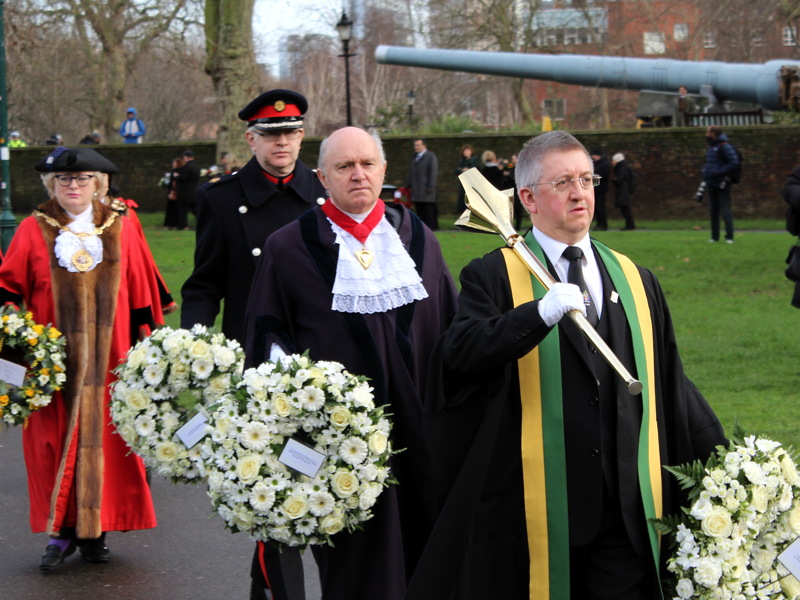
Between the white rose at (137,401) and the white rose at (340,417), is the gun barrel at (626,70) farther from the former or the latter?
the white rose at (340,417)

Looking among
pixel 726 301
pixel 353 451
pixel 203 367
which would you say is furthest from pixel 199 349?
pixel 726 301

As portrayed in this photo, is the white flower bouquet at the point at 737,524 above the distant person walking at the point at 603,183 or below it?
below

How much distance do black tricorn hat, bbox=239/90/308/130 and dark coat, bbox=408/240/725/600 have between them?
Result: 212 cm

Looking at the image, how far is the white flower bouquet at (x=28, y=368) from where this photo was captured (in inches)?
246

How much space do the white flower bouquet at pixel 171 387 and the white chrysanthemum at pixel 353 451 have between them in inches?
44.5

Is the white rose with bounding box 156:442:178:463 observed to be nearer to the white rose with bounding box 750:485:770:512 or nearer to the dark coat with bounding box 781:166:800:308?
the white rose with bounding box 750:485:770:512

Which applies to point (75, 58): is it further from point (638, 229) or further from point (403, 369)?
point (403, 369)

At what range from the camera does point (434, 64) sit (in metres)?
33.8

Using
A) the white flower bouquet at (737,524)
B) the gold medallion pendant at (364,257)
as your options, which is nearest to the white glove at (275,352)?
the gold medallion pendant at (364,257)

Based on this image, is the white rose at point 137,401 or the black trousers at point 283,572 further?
the white rose at point 137,401

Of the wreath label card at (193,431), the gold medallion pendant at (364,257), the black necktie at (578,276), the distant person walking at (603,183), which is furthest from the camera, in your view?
the distant person walking at (603,183)

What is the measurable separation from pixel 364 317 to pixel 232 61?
1987 cm

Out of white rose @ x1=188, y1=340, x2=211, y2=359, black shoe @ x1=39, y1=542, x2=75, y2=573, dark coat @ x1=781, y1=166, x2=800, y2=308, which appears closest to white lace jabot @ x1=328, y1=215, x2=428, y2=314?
white rose @ x1=188, y1=340, x2=211, y2=359

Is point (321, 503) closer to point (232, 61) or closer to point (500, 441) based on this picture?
point (500, 441)
